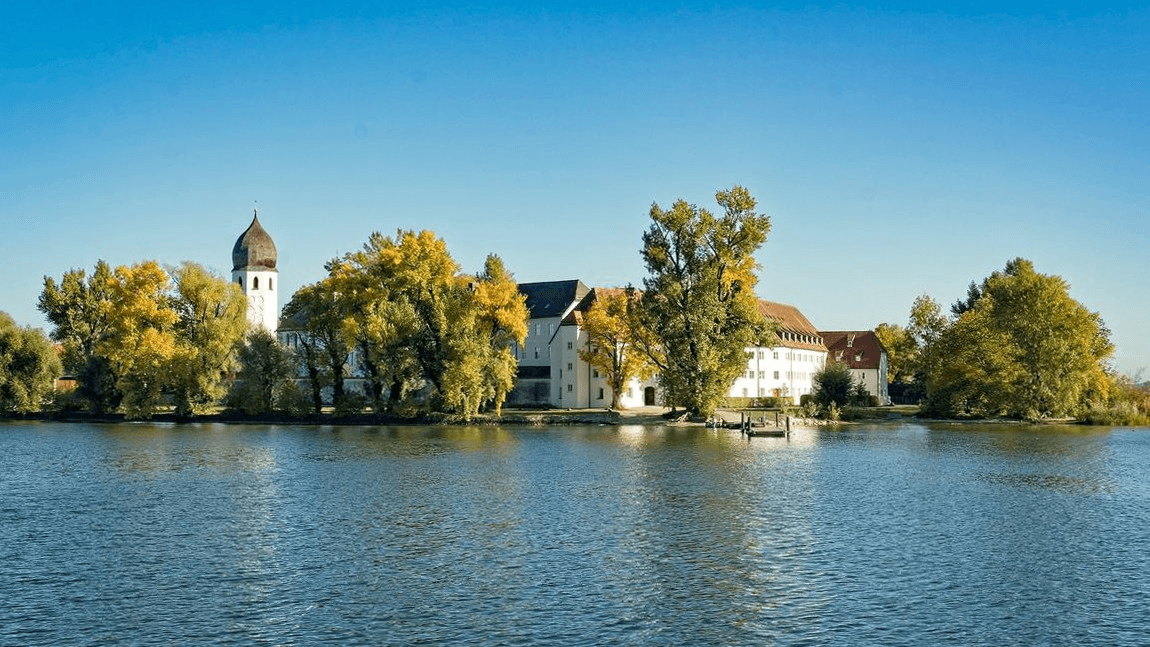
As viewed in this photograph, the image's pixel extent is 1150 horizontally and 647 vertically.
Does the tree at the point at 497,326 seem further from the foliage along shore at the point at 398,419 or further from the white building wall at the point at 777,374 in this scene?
the white building wall at the point at 777,374

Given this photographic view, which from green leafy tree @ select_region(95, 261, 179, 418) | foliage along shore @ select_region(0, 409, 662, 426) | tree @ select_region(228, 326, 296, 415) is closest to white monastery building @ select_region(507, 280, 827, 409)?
foliage along shore @ select_region(0, 409, 662, 426)

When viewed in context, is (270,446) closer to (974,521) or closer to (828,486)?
(828,486)

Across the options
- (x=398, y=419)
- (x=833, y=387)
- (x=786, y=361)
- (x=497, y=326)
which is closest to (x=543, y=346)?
(x=497, y=326)

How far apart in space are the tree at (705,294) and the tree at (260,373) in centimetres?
3164

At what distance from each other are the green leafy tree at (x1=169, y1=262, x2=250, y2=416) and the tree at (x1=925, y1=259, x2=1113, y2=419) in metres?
62.1

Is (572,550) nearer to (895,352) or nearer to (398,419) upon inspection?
(398,419)

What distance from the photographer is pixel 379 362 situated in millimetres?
80062

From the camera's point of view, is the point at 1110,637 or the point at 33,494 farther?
the point at 33,494

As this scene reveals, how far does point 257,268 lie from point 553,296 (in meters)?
41.9

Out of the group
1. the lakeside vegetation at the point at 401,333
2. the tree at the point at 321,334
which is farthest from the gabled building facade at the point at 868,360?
the tree at the point at 321,334

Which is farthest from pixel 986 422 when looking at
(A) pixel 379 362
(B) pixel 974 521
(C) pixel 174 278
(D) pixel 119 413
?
(D) pixel 119 413

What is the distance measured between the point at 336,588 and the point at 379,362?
57.9 metres

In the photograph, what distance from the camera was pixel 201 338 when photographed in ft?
275

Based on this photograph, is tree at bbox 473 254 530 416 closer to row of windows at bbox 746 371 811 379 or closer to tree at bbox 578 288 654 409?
tree at bbox 578 288 654 409
